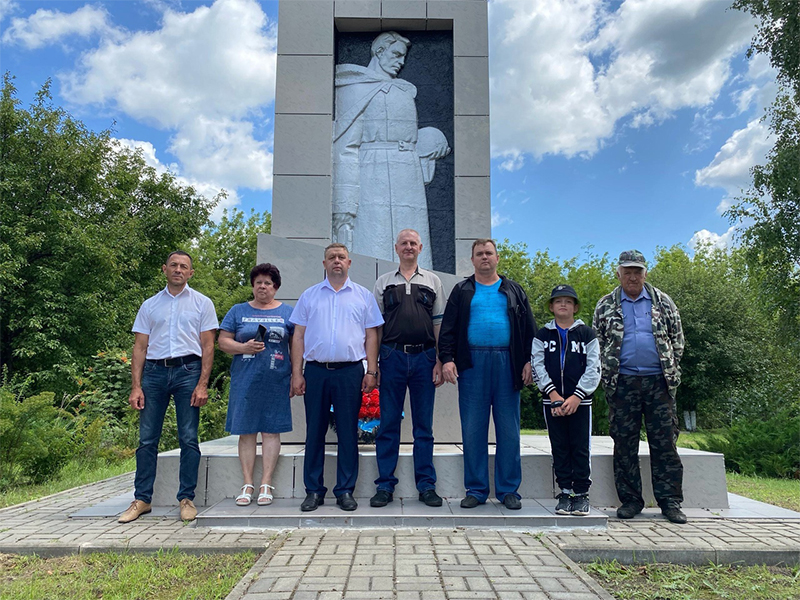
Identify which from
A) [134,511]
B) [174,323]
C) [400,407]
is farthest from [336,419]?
[134,511]

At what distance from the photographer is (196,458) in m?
4.05

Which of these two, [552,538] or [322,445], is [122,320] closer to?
[322,445]

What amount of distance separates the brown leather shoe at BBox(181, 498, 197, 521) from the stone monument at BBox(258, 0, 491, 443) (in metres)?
2.97

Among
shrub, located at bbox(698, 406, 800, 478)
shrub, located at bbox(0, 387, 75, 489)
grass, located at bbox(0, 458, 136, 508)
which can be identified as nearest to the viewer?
grass, located at bbox(0, 458, 136, 508)

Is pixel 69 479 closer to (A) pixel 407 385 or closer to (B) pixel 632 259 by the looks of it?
(A) pixel 407 385

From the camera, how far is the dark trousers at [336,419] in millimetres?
3863

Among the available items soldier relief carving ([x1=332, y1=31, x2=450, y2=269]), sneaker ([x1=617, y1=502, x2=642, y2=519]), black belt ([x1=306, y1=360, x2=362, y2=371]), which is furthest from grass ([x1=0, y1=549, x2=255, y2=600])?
soldier relief carving ([x1=332, y1=31, x2=450, y2=269])

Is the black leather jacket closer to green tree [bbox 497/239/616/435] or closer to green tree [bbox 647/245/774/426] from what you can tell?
green tree [bbox 497/239/616/435]

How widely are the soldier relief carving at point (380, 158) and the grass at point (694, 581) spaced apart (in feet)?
12.6

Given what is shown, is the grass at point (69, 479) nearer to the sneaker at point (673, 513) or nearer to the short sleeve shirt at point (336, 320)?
the short sleeve shirt at point (336, 320)

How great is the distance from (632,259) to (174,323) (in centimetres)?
330

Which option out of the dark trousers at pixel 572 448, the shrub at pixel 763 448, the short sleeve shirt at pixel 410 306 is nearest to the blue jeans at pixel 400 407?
the short sleeve shirt at pixel 410 306

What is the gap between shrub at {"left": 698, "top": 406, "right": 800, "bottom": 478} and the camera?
23.1ft

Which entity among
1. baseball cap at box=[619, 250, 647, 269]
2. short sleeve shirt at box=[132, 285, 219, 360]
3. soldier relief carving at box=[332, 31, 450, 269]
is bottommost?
short sleeve shirt at box=[132, 285, 219, 360]
